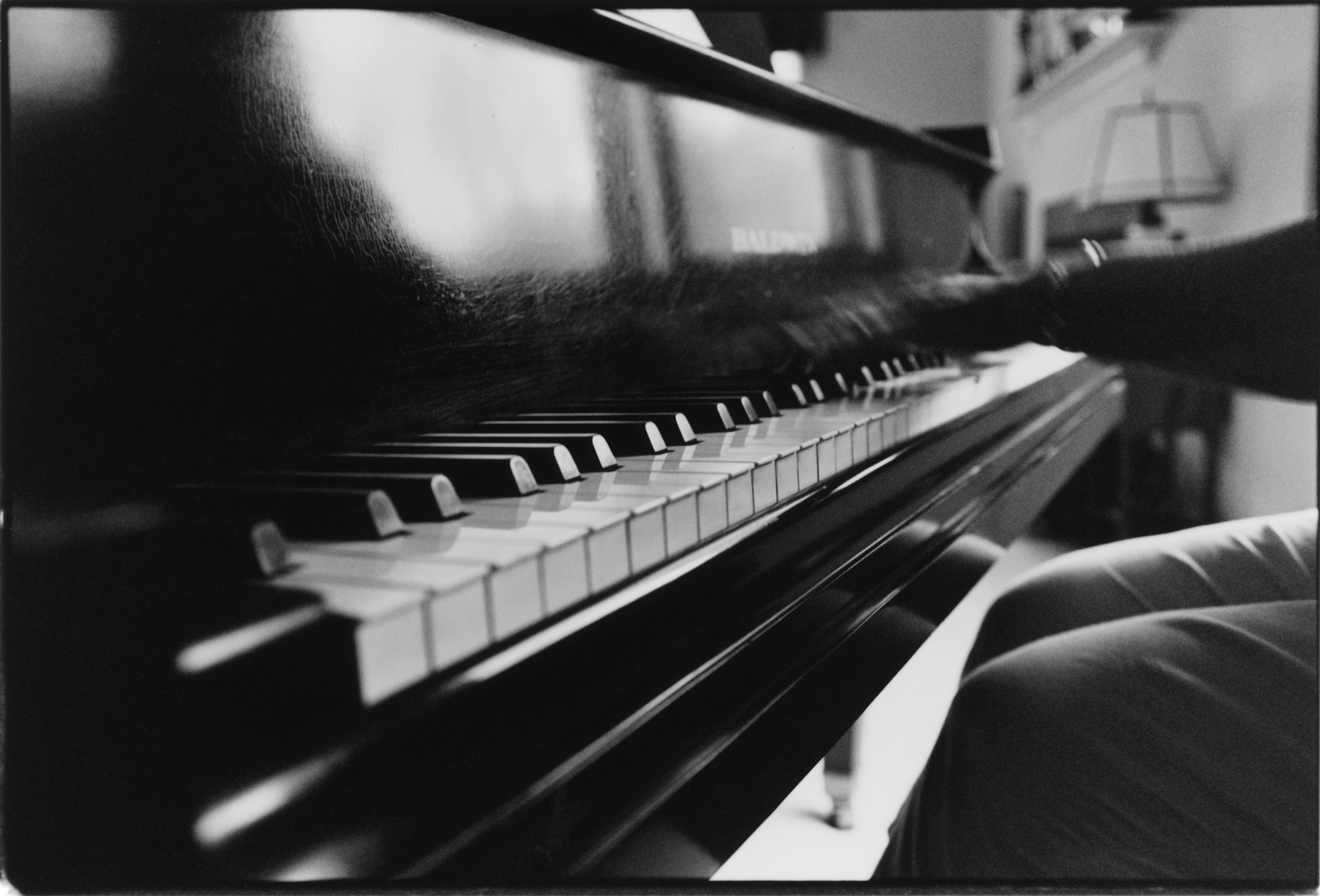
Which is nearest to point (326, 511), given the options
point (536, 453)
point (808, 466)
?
point (536, 453)

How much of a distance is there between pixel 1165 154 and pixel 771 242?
21.7 inches

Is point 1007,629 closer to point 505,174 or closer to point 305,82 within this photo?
point 505,174

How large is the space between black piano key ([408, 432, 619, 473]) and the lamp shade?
0.91 meters

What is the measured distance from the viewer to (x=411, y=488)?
489 mm

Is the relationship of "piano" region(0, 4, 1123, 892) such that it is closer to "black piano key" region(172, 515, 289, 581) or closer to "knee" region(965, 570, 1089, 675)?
"black piano key" region(172, 515, 289, 581)

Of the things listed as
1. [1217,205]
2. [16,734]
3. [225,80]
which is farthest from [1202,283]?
[16,734]

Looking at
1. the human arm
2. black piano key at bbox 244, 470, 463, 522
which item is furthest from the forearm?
black piano key at bbox 244, 470, 463, 522

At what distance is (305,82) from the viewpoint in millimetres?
641

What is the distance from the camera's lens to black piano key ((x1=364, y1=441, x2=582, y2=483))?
56cm

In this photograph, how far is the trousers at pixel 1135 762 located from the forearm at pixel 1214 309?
0.75 feet

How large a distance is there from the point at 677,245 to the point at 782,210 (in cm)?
25

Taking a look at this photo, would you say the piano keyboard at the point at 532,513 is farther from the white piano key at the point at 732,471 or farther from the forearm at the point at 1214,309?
the forearm at the point at 1214,309

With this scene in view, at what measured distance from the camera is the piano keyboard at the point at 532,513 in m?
0.38

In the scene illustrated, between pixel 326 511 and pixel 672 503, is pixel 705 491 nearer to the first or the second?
pixel 672 503
